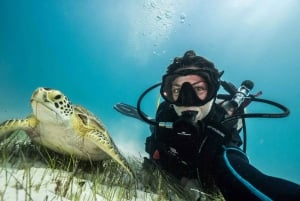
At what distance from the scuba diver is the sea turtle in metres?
0.77

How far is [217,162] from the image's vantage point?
3.42 m

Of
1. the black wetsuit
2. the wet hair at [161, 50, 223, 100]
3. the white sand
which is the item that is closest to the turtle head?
the white sand

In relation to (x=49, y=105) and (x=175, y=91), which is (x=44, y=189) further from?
(x=175, y=91)

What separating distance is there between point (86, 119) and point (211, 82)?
1847mm

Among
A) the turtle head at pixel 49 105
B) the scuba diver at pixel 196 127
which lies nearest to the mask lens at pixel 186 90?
the scuba diver at pixel 196 127

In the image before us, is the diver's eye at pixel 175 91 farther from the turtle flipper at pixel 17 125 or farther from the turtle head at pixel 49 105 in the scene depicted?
the turtle flipper at pixel 17 125

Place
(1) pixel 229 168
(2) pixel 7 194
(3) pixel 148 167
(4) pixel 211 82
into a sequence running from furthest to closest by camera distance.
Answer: (3) pixel 148 167 → (4) pixel 211 82 → (1) pixel 229 168 → (2) pixel 7 194

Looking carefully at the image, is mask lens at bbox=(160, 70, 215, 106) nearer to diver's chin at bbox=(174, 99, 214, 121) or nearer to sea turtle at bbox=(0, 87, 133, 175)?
diver's chin at bbox=(174, 99, 214, 121)

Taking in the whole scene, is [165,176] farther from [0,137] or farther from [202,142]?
[0,137]

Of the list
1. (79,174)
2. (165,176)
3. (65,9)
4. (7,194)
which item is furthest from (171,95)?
(65,9)

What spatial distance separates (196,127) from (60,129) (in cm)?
170

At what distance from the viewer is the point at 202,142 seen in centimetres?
387

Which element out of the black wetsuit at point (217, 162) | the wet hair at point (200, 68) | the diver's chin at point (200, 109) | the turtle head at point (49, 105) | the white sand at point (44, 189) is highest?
the wet hair at point (200, 68)

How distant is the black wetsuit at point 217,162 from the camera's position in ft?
7.94
